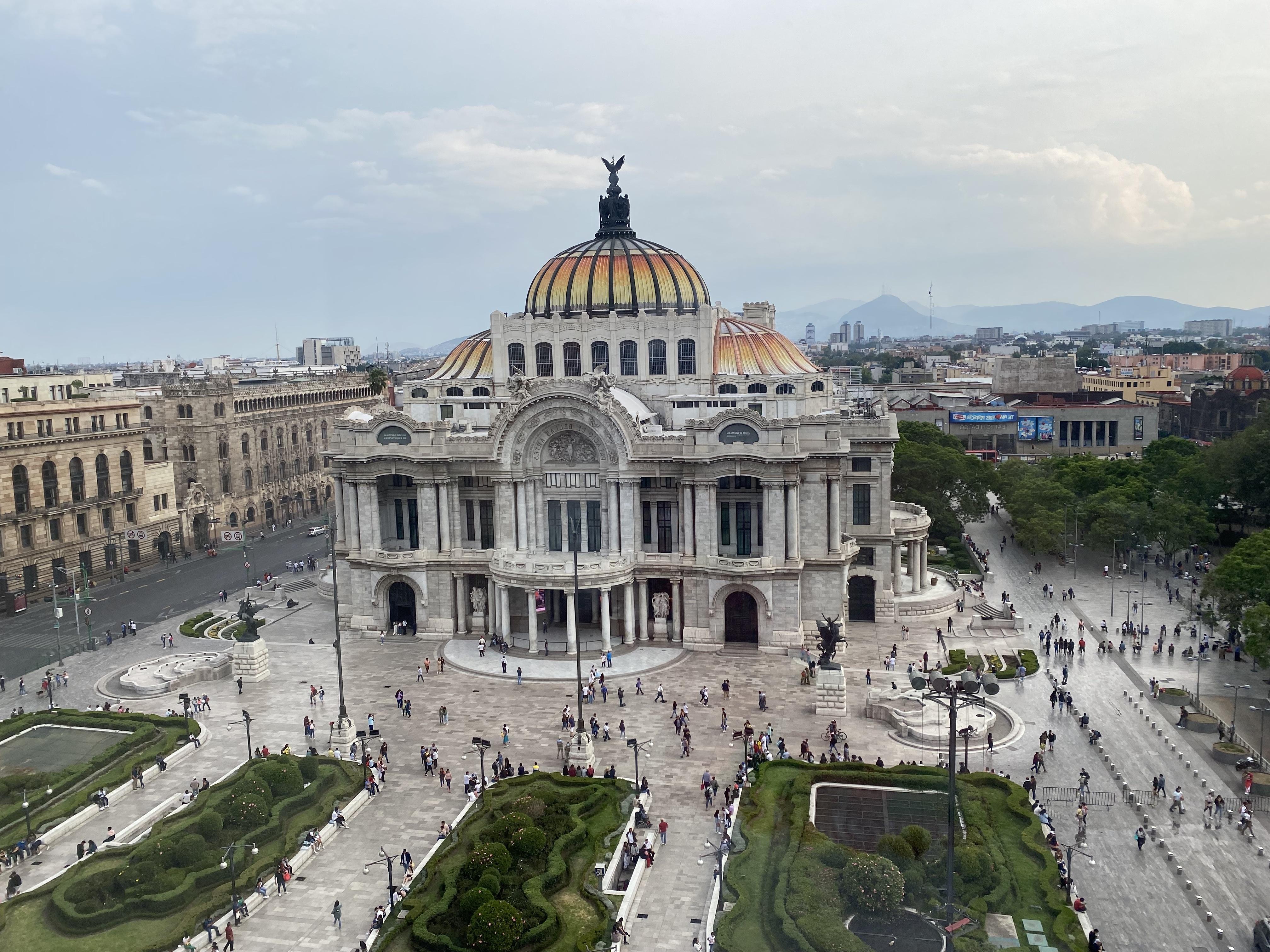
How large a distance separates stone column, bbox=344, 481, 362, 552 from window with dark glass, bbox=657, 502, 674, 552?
21084 mm

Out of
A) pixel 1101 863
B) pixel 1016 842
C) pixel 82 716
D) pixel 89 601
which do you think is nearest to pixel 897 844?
pixel 1016 842

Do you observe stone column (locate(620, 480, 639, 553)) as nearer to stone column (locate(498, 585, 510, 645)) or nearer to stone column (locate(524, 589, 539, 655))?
stone column (locate(524, 589, 539, 655))

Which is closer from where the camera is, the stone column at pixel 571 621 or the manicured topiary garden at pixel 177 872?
the manicured topiary garden at pixel 177 872

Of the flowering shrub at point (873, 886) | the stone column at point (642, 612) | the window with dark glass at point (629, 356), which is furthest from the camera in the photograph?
the window with dark glass at point (629, 356)

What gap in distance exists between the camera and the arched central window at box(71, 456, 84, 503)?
88125 millimetres

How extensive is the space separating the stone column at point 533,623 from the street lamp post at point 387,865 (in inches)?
970

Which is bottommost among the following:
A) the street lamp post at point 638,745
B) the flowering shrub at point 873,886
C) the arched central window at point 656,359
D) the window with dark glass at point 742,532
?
the street lamp post at point 638,745

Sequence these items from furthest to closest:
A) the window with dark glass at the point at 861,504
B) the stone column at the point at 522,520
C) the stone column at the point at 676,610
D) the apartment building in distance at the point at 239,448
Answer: the apartment building in distance at the point at 239,448 → the window with dark glass at the point at 861,504 → the stone column at the point at 522,520 → the stone column at the point at 676,610

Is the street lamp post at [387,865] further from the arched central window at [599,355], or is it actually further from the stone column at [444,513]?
the arched central window at [599,355]

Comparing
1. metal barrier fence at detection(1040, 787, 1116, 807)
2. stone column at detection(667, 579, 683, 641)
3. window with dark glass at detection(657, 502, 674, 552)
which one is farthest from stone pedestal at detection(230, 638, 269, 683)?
metal barrier fence at detection(1040, 787, 1116, 807)

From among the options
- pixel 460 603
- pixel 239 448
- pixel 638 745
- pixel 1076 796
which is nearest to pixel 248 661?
pixel 460 603

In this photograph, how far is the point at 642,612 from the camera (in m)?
67.2

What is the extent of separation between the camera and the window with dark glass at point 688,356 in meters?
74.3

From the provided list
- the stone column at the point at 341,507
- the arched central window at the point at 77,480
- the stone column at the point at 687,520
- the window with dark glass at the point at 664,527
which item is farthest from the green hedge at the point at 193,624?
the stone column at the point at 687,520
